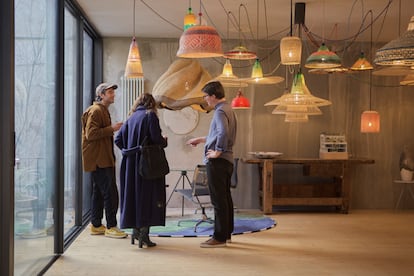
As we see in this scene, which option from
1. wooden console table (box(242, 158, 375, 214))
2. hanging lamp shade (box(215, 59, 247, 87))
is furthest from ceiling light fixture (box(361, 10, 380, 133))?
hanging lamp shade (box(215, 59, 247, 87))

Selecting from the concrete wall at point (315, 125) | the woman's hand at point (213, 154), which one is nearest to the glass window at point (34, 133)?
the woman's hand at point (213, 154)

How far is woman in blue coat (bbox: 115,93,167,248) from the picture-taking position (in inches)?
187

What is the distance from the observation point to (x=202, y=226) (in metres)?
5.98

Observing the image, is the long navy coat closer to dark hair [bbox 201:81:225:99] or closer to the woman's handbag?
the woman's handbag

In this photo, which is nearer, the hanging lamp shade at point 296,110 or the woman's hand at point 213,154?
the woman's hand at point 213,154

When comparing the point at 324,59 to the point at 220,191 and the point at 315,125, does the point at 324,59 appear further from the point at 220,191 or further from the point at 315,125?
the point at 315,125

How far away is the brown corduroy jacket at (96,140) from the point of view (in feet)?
17.0

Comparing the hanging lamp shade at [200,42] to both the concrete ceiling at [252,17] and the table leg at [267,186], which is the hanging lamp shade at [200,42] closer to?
the concrete ceiling at [252,17]

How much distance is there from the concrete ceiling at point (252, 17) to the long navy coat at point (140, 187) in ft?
4.43

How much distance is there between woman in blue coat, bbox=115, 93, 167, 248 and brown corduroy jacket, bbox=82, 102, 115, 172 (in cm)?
44

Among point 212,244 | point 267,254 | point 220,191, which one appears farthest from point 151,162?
point 267,254

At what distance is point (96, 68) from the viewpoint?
23.6 feet

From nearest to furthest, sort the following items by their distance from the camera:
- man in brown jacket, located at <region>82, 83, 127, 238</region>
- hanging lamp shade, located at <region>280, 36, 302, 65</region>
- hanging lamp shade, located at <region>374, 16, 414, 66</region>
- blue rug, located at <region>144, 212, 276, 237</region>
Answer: hanging lamp shade, located at <region>374, 16, 414, 66</region> → hanging lamp shade, located at <region>280, 36, 302, 65</region> → man in brown jacket, located at <region>82, 83, 127, 238</region> → blue rug, located at <region>144, 212, 276, 237</region>

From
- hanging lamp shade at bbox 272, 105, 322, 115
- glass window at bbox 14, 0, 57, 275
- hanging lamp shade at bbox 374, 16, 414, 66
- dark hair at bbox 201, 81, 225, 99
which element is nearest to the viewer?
hanging lamp shade at bbox 374, 16, 414, 66
